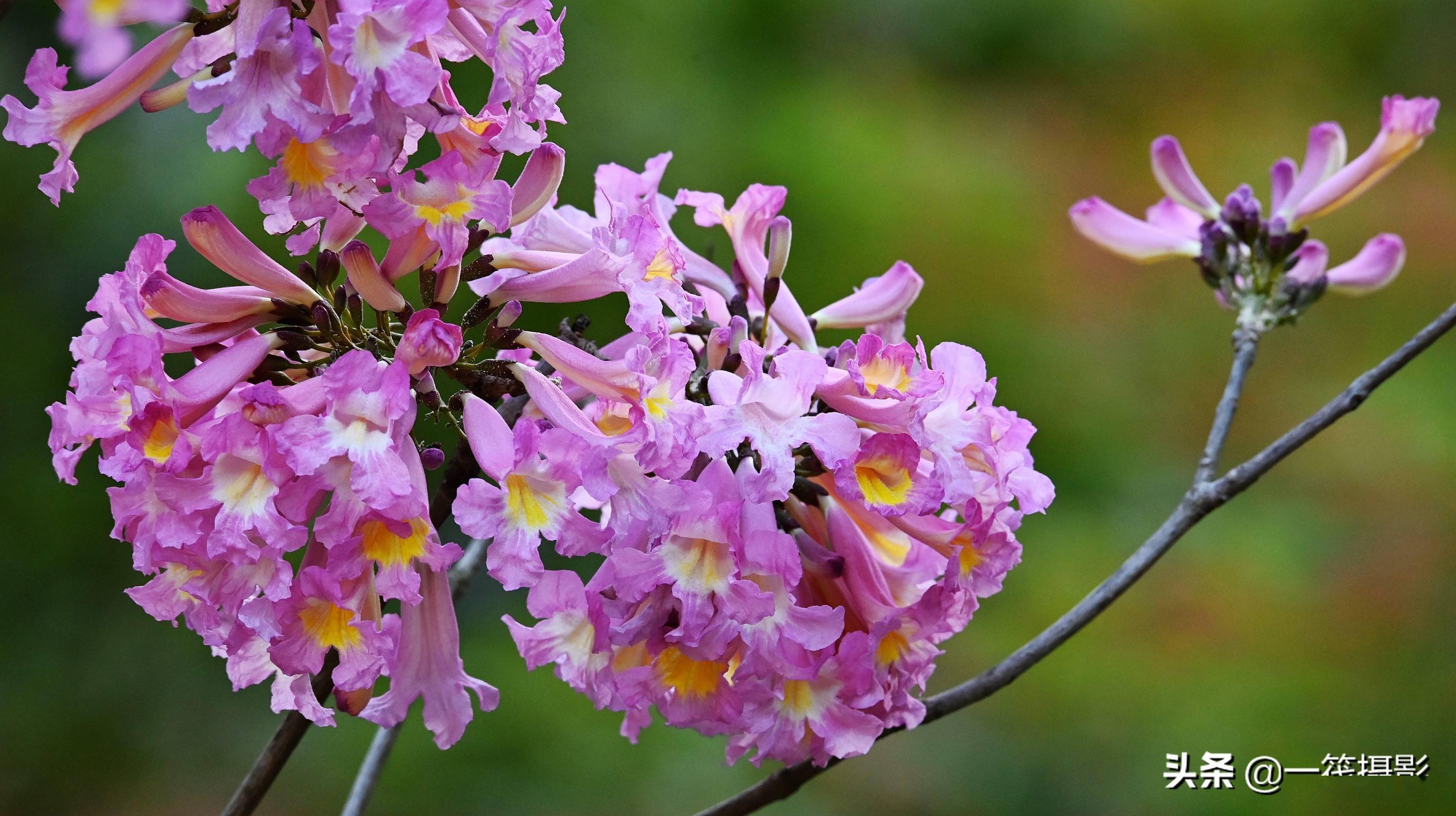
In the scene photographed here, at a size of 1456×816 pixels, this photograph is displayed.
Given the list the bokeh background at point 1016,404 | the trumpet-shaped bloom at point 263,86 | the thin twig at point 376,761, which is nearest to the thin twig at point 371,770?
the thin twig at point 376,761

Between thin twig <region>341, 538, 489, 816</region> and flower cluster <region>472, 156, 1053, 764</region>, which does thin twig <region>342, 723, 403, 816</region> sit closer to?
thin twig <region>341, 538, 489, 816</region>

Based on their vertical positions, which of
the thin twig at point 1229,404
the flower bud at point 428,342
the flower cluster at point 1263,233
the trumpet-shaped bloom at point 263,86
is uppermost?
the flower cluster at point 1263,233

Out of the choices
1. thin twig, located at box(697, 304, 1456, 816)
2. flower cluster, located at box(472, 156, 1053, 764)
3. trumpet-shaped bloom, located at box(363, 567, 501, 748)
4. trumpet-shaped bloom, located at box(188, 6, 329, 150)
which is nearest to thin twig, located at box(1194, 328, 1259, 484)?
thin twig, located at box(697, 304, 1456, 816)

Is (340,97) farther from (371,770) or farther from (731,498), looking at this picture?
(371,770)

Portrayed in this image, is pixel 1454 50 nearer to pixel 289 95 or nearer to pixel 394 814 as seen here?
pixel 394 814

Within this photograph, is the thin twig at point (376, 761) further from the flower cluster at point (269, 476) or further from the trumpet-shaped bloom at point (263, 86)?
the trumpet-shaped bloom at point (263, 86)

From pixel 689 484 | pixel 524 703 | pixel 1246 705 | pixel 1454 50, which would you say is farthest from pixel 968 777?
pixel 1454 50

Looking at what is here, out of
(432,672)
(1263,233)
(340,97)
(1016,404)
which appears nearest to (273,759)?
(432,672)
